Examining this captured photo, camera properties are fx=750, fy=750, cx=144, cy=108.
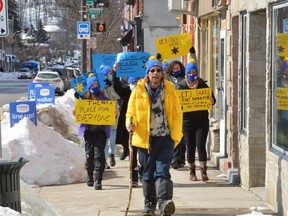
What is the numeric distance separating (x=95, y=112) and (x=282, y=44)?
12.0 feet

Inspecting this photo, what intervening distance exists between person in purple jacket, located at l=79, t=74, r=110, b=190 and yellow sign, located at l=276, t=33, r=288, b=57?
333 centimetres

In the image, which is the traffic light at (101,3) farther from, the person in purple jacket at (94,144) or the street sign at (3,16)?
the street sign at (3,16)

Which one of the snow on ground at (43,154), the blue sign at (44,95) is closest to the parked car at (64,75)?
the blue sign at (44,95)

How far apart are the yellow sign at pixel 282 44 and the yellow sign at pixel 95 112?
337 centimetres

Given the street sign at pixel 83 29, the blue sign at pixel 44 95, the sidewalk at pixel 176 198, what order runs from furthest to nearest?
1. the street sign at pixel 83 29
2. the blue sign at pixel 44 95
3. the sidewalk at pixel 176 198

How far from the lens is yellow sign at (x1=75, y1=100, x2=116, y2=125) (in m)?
11.0

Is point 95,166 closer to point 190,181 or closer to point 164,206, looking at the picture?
point 190,181

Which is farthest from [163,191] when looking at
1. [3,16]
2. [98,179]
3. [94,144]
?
[3,16]

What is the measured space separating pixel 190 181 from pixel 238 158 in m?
0.86

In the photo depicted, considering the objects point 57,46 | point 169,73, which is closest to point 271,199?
point 169,73

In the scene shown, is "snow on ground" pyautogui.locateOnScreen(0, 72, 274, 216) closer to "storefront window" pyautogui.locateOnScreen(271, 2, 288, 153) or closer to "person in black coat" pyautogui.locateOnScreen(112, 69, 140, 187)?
"person in black coat" pyautogui.locateOnScreen(112, 69, 140, 187)

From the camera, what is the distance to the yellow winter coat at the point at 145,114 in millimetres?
8289

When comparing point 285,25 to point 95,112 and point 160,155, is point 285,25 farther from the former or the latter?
point 95,112

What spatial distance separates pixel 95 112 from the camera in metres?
11.1
